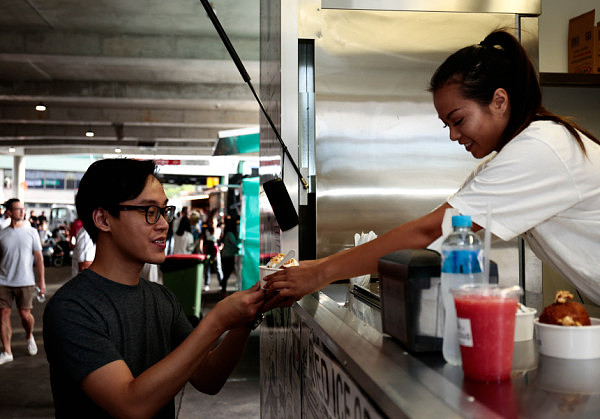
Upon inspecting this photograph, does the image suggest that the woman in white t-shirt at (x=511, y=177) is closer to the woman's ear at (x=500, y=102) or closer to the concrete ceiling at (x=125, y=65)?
the woman's ear at (x=500, y=102)

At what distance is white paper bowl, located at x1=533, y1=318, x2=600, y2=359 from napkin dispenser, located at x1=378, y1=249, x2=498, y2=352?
174 mm

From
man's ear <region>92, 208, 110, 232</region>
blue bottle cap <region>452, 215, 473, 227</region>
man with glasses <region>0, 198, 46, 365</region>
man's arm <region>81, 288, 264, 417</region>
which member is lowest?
man with glasses <region>0, 198, 46, 365</region>

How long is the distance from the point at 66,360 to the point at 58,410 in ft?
0.68

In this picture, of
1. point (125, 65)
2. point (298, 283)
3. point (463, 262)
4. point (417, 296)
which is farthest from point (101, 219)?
point (125, 65)

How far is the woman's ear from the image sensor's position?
1.74 meters

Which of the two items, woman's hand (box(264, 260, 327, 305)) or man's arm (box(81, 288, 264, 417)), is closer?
man's arm (box(81, 288, 264, 417))

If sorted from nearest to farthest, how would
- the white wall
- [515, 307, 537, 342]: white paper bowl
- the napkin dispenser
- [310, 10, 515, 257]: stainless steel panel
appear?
the napkin dispenser < [515, 307, 537, 342]: white paper bowl < [310, 10, 515, 257]: stainless steel panel < the white wall

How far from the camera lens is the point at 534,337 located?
1.46 metres

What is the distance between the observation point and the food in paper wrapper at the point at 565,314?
4.00 ft

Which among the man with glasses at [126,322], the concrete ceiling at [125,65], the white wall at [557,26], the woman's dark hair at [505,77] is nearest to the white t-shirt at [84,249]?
the concrete ceiling at [125,65]

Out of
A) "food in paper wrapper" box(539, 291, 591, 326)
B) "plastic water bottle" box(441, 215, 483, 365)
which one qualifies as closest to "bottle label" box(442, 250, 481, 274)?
"plastic water bottle" box(441, 215, 483, 365)

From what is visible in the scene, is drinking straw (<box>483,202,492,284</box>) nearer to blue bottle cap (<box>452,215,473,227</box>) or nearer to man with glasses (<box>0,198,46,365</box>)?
blue bottle cap (<box>452,215,473,227</box>)

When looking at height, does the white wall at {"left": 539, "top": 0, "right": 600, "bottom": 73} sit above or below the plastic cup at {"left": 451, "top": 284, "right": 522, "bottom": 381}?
above

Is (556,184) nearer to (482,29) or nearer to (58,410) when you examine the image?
(58,410)
